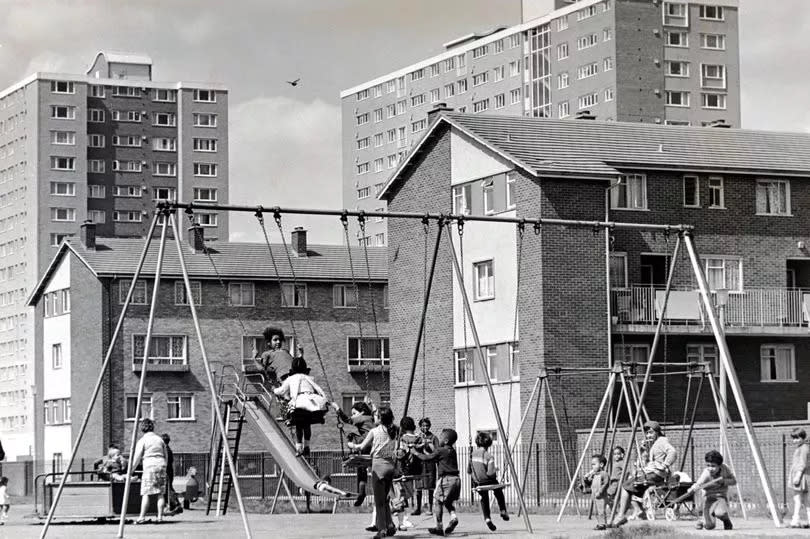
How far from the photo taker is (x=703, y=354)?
6141cm

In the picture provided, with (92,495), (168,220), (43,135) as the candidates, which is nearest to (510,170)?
(92,495)

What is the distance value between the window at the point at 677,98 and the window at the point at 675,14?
521cm

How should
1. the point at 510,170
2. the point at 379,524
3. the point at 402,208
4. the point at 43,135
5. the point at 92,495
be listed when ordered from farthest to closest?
1. the point at 43,135
2. the point at 402,208
3. the point at 510,170
4. the point at 92,495
5. the point at 379,524

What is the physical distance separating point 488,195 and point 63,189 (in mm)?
94681

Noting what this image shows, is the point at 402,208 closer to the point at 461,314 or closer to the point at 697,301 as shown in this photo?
the point at 461,314

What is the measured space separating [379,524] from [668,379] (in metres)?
35.9

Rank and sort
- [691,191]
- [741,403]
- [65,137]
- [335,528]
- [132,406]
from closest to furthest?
[741,403] < [335,528] < [691,191] < [132,406] < [65,137]

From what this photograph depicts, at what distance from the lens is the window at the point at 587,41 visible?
12619cm

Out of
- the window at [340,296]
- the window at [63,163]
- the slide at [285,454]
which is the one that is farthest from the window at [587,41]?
the slide at [285,454]

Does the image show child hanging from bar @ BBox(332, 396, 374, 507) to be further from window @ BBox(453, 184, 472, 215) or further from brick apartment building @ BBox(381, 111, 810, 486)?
window @ BBox(453, 184, 472, 215)

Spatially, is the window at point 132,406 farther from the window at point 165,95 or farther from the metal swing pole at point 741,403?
the window at point 165,95

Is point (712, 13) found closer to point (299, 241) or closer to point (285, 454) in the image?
point (299, 241)

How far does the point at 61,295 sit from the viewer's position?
304 feet

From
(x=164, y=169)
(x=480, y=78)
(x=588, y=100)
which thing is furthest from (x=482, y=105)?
(x=164, y=169)
